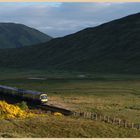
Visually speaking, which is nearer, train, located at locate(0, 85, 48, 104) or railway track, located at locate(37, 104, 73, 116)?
railway track, located at locate(37, 104, 73, 116)

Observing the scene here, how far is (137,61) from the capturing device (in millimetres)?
177250

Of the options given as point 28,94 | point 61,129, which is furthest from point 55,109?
point 61,129

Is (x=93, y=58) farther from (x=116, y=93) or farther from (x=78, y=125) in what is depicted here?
(x=78, y=125)

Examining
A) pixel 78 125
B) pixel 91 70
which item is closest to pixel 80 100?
pixel 78 125

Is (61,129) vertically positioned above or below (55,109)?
above

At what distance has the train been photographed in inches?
2511

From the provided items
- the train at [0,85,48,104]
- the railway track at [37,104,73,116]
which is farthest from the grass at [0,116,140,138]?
the train at [0,85,48,104]

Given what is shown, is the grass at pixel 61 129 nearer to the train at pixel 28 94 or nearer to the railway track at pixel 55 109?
the railway track at pixel 55 109

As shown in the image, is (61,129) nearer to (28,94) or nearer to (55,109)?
(55,109)

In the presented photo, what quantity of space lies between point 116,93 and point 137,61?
95281mm

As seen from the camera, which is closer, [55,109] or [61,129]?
[61,129]

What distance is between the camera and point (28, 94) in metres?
67.2

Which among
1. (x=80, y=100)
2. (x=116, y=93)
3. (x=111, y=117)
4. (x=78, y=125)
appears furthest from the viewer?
(x=116, y=93)

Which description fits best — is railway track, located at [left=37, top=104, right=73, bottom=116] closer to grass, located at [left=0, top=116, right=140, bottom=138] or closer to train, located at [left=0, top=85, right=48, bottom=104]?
train, located at [left=0, top=85, right=48, bottom=104]
